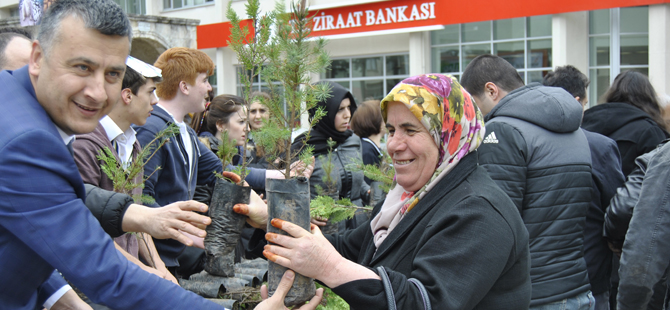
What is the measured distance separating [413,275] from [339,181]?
8.28 ft

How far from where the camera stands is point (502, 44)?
13.6m

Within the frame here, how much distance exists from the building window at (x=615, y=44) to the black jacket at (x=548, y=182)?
985 centimetres

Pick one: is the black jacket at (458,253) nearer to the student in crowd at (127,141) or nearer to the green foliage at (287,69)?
the green foliage at (287,69)

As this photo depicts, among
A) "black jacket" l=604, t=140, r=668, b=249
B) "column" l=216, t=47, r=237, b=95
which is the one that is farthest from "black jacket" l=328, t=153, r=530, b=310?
"column" l=216, t=47, r=237, b=95

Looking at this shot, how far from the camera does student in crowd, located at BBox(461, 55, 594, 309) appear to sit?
276 centimetres

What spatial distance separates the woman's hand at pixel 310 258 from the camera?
1.69 m

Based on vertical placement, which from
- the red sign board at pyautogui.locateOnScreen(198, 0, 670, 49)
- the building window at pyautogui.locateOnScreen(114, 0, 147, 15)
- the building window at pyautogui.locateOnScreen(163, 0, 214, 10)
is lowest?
the red sign board at pyautogui.locateOnScreen(198, 0, 670, 49)

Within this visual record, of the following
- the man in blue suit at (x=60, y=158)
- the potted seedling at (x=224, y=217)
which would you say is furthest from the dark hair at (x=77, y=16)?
→ the potted seedling at (x=224, y=217)

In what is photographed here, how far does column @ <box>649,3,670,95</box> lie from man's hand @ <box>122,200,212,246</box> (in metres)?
11.6

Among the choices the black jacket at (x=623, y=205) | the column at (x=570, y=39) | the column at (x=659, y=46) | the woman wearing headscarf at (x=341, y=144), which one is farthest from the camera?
the column at (x=570, y=39)

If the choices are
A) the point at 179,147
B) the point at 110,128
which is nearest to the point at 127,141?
the point at 110,128

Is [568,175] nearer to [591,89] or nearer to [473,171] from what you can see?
[473,171]

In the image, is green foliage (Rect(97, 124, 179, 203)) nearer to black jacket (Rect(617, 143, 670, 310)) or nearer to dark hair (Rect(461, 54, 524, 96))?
dark hair (Rect(461, 54, 524, 96))

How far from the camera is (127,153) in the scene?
2.73m
